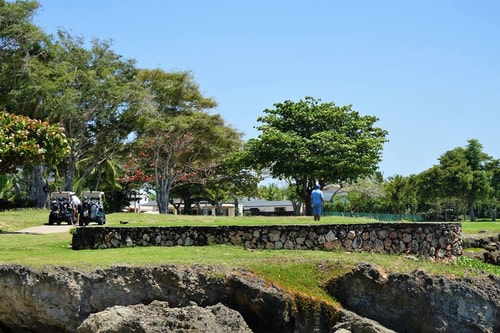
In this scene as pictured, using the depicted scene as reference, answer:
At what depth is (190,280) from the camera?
1394 cm

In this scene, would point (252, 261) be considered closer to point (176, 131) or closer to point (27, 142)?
point (27, 142)

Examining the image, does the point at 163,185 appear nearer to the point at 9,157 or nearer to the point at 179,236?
the point at 9,157

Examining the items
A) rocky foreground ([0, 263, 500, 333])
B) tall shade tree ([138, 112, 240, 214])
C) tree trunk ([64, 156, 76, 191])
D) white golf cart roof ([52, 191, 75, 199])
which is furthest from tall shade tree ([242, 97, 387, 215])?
rocky foreground ([0, 263, 500, 333])

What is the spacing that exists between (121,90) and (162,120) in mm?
4877

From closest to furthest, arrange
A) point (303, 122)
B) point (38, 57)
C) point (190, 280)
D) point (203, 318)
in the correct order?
point (203, 318) < point (190, 280) < point (38, 57) < point (303, 122)

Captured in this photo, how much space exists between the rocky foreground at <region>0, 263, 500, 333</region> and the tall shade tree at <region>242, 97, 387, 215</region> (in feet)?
89.4

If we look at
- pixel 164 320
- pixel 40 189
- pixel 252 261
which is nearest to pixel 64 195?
pixel 40 189

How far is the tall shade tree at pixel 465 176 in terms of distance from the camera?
71.1 metres

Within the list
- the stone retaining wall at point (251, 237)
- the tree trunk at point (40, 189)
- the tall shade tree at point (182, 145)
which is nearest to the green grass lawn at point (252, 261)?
the stone retaining wall at point (251, 237)

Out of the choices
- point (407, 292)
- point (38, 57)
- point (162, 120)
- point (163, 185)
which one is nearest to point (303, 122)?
point (162, 120)

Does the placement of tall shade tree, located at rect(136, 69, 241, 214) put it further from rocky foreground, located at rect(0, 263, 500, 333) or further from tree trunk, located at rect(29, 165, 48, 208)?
rocky foreground, located at rect(0, 263, 500, 333)

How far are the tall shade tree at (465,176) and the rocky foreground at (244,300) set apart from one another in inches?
2320

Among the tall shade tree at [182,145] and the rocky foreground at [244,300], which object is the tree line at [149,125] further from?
the rocky foreground at [244,300]

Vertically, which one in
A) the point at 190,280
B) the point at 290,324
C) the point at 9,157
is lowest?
the point at 290,324
